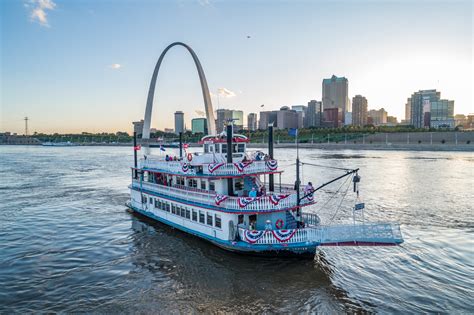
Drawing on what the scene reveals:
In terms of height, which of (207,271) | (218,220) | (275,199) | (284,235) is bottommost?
(207,271)

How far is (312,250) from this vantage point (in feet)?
63.8

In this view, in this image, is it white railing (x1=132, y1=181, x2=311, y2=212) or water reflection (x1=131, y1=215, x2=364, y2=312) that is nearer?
water reflection (x1=131, y1=215, x2=364, y2=312)

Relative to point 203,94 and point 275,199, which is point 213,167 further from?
point 203,94

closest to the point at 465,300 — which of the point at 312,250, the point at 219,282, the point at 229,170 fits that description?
the point at 312,250

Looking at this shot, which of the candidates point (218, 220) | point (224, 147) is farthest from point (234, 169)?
point (218, 220)

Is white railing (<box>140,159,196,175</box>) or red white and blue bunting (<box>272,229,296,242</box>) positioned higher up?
white railing (<box>140,159,196,175</box>)

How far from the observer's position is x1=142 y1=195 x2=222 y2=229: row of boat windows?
827 inches

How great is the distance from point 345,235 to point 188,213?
1079cm

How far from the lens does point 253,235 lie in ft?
61.8

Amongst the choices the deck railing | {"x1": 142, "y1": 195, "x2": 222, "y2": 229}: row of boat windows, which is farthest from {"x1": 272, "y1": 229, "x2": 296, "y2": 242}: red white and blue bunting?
the deck railing

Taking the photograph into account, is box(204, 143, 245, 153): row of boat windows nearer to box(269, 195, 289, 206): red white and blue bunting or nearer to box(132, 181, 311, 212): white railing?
box(132, 181, 311, 212): white railing

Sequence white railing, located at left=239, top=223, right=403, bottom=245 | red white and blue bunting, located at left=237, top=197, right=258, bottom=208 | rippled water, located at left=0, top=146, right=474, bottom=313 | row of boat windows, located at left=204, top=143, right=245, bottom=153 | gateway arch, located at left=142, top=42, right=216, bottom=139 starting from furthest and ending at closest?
gateway arch, located at left=142, top=42, right=216, bottom=139
row of boat windows, located at left=204, top=143, right=245, bottom=153
red white and blue bunting, located at left=237, top=197, right=258, bottom=208
white railing, located at left=239, top=223, right=403, bottom=245
rippled water, located at left=0, top=146, right=474, bottom=313

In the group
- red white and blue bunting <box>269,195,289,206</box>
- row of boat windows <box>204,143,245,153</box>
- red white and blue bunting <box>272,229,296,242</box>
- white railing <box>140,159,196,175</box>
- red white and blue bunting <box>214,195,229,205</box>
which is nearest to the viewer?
red white and blue bunting <box>272,229,296,242</box>

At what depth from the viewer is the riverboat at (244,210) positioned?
59.3 ft
